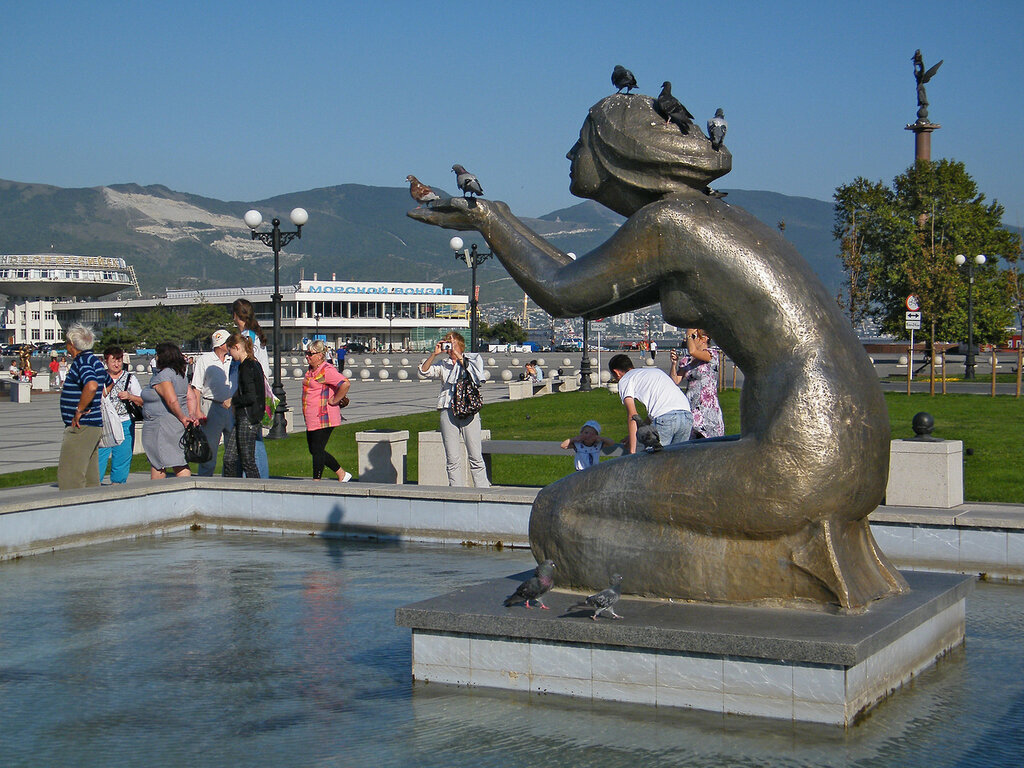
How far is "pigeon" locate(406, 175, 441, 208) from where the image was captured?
569 cm

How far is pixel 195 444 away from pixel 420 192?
6294mm

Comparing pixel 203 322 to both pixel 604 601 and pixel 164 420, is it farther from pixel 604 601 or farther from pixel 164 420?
pixel 604 601

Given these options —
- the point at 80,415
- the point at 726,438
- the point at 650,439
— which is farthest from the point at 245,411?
the point at 726,438

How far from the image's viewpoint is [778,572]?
4934 mm

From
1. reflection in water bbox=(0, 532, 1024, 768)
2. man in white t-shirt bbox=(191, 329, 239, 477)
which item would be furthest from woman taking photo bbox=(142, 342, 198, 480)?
reflection in water bbox=(0, 532, 1024, 768)

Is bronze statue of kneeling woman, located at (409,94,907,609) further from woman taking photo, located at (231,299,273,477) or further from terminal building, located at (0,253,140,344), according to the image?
terminal building, located at (0,253,140,344)

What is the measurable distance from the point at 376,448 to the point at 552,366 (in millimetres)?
54600

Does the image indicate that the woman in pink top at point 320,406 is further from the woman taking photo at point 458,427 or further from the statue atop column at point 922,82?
the statue atop column at point 922,82

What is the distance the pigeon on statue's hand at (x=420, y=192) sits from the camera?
5.69 m

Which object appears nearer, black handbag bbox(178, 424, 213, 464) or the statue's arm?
the statue's arm

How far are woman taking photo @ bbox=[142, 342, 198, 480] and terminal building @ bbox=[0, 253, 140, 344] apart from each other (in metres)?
147

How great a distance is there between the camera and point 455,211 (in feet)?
18.7

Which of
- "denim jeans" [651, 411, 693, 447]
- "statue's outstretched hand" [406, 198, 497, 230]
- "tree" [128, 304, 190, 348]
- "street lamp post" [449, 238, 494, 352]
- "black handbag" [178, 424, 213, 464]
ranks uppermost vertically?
"tree" [128, 304, 190, 348]

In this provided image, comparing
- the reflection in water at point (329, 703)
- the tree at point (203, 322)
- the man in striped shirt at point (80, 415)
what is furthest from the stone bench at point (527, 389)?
the tree at point (203, 322)
